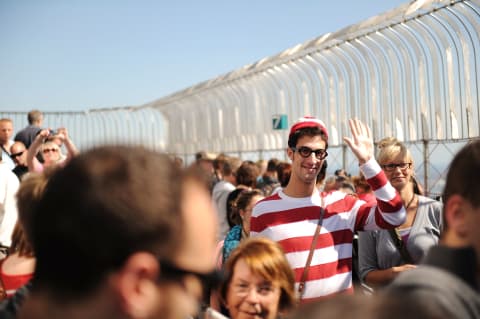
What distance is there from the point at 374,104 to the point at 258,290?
6635 mm

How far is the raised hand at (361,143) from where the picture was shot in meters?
3.54

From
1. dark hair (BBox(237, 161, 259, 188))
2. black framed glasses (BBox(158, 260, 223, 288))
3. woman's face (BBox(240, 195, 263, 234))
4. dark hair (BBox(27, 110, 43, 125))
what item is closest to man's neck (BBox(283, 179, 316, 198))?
woman's face (BBox(240, 195, 263, 234))

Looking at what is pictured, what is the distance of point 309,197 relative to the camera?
379 centimetres

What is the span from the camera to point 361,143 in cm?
360

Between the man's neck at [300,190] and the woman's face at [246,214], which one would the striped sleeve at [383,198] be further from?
the woman's face at [246,214]

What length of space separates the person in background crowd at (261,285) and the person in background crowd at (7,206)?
8.85ft

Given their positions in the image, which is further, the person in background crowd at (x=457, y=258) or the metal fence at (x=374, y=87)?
the metal fence at (x=374, y=87)

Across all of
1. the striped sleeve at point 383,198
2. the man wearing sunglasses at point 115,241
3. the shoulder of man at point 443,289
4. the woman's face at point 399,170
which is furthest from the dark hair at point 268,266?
the man wearing sunglasses at point 115,241

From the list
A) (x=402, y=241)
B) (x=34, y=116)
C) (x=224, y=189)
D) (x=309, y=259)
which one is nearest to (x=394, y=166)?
(x=402, y=241)

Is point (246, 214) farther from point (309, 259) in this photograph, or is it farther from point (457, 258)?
point (457, 258)

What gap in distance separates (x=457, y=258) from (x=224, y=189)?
20.5ft

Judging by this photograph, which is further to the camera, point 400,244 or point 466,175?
point 400,244

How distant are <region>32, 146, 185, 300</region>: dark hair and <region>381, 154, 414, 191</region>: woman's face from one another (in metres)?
3.17

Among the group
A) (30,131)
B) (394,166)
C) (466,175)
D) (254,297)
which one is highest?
(30,131)
